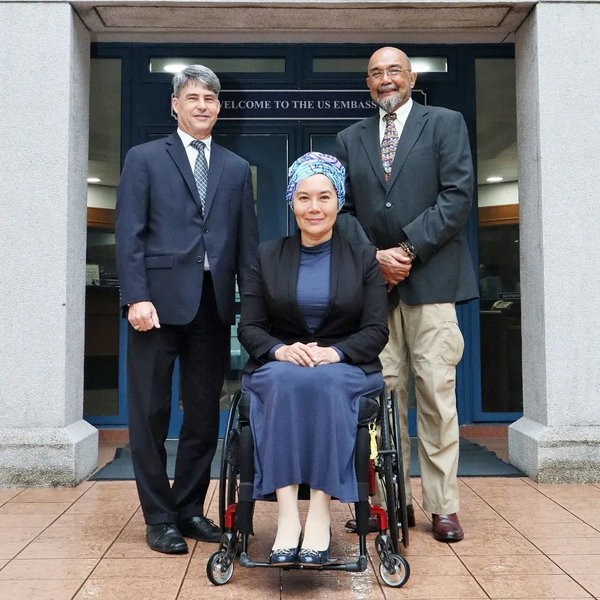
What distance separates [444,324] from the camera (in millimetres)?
3574

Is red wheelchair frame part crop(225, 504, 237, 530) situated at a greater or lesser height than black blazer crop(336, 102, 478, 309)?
lesser

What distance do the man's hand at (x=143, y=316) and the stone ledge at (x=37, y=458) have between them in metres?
1.54

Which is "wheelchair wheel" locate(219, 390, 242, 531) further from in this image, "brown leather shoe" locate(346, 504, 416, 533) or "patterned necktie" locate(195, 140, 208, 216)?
"patterned necktie" locate(195, 140, 208, 216)

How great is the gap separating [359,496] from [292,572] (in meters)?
0.51

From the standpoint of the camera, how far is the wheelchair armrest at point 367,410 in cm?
290

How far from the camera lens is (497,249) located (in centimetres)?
627

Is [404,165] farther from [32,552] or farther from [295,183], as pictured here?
[32,552]

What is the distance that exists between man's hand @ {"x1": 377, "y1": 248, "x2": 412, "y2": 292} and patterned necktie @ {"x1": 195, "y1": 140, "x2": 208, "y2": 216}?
86 cm

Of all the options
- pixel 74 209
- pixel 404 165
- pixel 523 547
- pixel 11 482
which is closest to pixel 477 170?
pixel 404 165

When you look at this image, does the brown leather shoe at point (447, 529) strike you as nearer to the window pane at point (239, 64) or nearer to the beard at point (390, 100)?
the beard at point (390, 100)

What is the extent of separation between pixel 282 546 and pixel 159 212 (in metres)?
1.57

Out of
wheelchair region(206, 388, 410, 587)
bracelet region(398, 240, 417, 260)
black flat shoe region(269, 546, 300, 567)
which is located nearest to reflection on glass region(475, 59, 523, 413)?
bracelet region(398, 240, 417, 260)

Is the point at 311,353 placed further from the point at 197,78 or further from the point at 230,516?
the point at 197,78

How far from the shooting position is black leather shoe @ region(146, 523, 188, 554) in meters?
3.28
